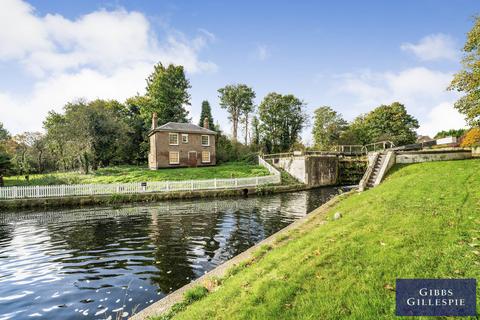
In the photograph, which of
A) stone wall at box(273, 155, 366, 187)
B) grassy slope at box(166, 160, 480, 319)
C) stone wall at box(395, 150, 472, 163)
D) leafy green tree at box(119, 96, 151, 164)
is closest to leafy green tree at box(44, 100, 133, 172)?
leafy green tree at box(119, 96, 151, 164)

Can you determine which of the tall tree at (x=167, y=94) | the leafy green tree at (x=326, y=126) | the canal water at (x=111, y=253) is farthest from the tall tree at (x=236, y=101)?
the canal water at (x=111, y=253)

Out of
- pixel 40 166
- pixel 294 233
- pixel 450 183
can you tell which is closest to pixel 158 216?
pixel 294 233

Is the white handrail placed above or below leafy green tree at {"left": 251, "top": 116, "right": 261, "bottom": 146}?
below

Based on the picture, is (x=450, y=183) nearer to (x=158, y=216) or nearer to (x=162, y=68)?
(x=158, y=216)

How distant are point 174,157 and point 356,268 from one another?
34882 mm

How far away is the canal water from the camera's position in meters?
5.64

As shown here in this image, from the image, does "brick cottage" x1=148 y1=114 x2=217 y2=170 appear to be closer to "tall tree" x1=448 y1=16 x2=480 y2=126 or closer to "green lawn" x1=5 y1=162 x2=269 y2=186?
"green lawn" x1=5 y1=162 x2=269 y2=186

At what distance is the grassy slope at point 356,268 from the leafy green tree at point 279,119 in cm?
4879

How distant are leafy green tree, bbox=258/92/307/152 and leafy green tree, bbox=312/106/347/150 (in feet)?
12.5

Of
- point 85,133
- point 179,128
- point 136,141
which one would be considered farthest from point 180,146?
point 136,141

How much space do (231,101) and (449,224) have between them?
184 feet

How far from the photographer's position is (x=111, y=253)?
870 centimetres

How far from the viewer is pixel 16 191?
63.1 ft

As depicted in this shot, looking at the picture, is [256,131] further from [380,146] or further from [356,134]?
[380,146]
